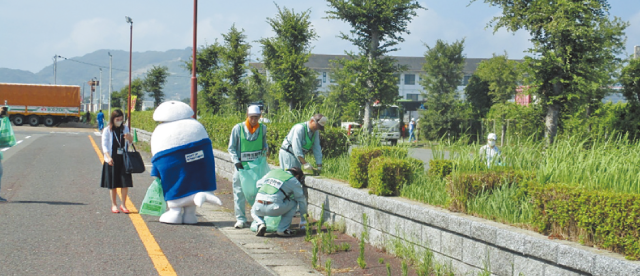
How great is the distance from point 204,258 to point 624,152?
4623mm

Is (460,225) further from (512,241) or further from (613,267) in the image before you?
(613,267)

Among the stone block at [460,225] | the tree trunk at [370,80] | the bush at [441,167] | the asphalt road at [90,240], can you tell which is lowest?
the asphalt road at [90,240]

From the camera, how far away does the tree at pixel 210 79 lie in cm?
3294

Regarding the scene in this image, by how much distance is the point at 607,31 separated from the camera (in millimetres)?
18672

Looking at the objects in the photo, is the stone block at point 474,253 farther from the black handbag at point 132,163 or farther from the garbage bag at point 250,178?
the black handbag at point 132,163

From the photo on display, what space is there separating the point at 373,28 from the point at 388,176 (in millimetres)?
20978

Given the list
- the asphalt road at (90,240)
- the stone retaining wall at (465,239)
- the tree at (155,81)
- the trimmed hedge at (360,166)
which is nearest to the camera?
the stone retaining wall at (465,239)

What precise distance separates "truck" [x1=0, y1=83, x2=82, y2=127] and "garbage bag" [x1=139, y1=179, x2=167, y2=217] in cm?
4607

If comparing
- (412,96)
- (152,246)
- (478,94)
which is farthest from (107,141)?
A: (412,96)

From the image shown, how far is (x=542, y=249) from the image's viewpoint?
4.59 metres

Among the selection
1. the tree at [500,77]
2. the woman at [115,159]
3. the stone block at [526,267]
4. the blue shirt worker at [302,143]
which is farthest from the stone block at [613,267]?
the tree at [500,77]

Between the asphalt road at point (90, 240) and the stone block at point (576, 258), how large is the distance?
9.57ft

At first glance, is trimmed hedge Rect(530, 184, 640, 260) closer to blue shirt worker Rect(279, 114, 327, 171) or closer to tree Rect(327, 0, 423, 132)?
blue shirt worker Rect(279, 114, 327, 171)

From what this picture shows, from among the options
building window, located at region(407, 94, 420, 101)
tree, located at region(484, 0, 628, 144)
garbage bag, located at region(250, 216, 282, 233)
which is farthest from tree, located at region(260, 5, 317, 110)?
building window, located at region(407, 94, 420, 101)
